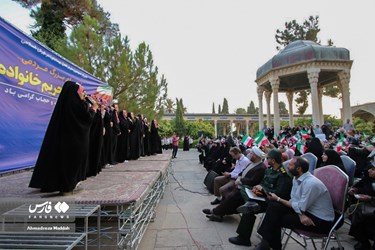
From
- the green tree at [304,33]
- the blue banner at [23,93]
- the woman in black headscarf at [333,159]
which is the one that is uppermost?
the green tree at [304,33]

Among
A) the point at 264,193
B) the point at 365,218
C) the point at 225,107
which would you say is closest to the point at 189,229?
the point at 264,193

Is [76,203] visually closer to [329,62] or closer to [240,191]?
[240,191]

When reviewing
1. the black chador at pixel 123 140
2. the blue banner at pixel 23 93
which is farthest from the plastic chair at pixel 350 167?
the blue banner at pixel 23 93

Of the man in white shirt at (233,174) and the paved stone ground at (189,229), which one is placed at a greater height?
the man in white shirt at (233,174)

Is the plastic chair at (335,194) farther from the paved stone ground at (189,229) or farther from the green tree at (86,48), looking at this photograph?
the green tree at (86,48)

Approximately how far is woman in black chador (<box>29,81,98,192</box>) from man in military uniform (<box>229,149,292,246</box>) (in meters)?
2.12

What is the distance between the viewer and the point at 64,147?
9.29 feet

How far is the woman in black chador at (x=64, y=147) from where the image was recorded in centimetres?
282

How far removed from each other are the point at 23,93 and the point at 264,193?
15.2 ft

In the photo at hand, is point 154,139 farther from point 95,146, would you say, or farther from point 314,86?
point 314,86

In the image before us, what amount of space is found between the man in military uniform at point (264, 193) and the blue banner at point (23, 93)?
4.00 m

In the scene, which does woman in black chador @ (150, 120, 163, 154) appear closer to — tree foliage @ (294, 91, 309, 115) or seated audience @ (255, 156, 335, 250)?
seated audience @ (255, 156, 335, 250)

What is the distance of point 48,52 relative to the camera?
5594 mm

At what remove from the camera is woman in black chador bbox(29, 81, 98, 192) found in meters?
2.82
